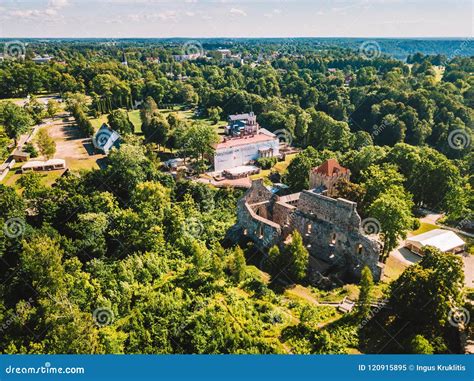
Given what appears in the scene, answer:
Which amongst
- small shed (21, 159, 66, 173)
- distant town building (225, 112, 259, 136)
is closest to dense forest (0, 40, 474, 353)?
small shed (21, 159, 66, 173)

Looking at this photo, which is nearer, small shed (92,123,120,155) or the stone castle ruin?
the stone castle ruin

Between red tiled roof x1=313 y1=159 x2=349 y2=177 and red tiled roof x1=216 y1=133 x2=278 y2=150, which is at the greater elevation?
red tiled roof x1=313 y1=159 x2=349 y2=177

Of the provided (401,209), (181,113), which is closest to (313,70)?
(181,113)

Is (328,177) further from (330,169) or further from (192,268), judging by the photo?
(192,268)

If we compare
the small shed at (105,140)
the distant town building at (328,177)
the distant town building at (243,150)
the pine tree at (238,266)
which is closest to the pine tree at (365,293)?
the pine tree at (238,266)

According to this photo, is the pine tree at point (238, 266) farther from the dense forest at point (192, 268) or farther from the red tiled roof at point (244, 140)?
the red tiled roof at point (244, 140)

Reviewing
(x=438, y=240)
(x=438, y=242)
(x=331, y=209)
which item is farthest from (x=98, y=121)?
(x=438, y=242)

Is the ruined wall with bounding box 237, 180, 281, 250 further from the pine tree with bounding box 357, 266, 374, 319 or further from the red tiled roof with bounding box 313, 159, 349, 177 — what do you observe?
the pine tree with bounding box 357, 266, 374, 319
